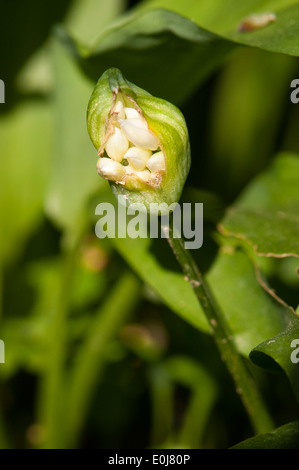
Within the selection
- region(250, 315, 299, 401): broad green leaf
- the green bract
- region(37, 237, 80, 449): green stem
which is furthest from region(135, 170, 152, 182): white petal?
region(37, 237, 80, 449): green stem

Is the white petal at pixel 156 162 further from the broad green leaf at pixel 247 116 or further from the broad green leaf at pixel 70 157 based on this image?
Result: the broad green leaf at pixel 247 116

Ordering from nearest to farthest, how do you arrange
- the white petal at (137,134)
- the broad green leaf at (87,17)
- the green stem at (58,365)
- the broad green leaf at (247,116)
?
the white petal at (137,134)
the green stem at (58,365)
the broad green leaf at (87,17)
the broad green leaf at (247,116)

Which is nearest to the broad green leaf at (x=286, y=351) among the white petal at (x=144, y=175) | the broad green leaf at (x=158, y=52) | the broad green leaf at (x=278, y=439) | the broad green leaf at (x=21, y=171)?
the broad green leaf at (x=278, y=439)

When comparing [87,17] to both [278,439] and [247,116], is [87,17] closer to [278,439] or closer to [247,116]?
[247,116]

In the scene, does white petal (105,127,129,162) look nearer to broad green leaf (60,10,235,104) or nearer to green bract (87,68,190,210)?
green bract (87,68,190,210)

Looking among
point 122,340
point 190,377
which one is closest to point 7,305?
point 122,340

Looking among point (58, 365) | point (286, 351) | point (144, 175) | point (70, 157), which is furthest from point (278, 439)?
point (70, 157)

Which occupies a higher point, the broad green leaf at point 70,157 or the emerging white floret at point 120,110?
the emerging white floret at point 120,110
